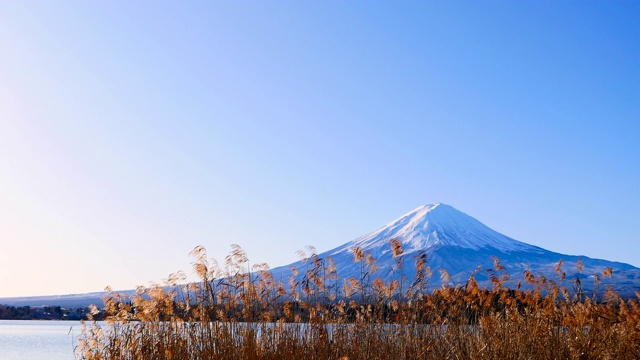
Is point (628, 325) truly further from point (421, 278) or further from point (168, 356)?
point (168, 356)

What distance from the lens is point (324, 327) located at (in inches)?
345

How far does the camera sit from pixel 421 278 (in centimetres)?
848

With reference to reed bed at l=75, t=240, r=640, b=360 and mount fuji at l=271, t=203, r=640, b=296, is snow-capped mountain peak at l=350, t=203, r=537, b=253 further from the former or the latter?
reed bed at l=75, t=240, r=640, b=360

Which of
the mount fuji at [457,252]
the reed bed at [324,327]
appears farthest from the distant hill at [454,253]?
the reed bed at [324,327]

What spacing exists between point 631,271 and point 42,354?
121198 millimetres

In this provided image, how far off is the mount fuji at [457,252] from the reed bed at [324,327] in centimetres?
9565

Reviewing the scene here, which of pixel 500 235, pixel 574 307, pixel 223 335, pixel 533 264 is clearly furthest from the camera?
pixel 500 235

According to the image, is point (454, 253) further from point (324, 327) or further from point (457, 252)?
point (324, 327)

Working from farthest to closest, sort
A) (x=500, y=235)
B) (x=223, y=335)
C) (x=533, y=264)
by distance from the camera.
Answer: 1. (x=500, y=235)
2. (x=533, y=264)
3. (x=223, y=335)

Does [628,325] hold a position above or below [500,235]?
below

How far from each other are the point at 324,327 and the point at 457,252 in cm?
12281

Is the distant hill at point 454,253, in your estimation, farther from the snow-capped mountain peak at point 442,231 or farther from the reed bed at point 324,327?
the reed bed at point 324,327

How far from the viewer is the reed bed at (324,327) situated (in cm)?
774

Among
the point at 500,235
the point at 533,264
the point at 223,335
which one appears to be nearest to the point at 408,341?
the point at 223,335
